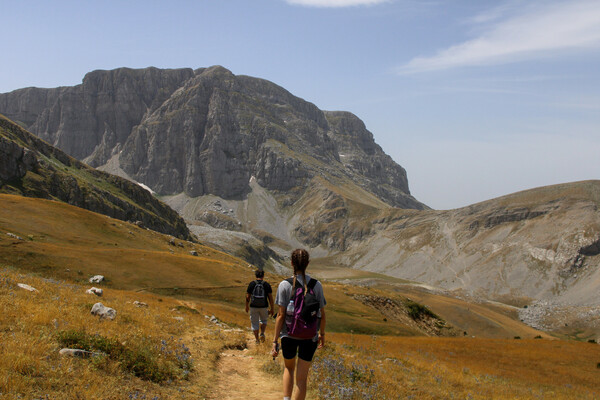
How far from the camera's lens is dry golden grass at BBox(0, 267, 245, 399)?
27.7 feet

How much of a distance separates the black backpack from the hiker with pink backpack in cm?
815

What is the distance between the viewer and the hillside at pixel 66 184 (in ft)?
338

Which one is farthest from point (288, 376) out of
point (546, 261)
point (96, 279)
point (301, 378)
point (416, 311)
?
point (546, 261)

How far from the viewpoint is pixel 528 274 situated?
572 feet

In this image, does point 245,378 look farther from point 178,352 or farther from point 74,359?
point 74,359

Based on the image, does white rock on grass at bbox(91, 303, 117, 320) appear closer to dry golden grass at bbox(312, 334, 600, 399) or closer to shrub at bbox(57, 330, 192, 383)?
shrub at bbox(57, 330, 192, 383)

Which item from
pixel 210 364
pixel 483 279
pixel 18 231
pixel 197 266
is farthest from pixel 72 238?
pixel 483 279

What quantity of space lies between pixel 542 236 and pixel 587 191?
112 ft

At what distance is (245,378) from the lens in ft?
44.0

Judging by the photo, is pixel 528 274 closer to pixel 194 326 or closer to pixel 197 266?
pixel 197 266

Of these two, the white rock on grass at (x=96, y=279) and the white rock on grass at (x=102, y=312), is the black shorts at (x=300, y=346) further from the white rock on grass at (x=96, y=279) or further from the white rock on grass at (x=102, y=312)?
the white rock on grass at (x=96, y=279)

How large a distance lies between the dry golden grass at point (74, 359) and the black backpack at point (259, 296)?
187cm

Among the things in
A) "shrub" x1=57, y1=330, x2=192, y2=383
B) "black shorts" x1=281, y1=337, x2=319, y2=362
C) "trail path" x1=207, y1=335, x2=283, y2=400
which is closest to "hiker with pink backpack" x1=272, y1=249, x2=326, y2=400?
"black shorts" x1=281, y1=337, x2=319, y2=362

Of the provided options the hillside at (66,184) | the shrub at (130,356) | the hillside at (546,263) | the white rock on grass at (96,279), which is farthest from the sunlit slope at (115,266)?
the hillside at (546,263)
